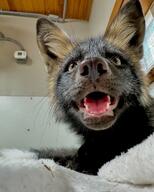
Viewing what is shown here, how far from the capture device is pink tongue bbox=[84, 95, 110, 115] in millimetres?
705

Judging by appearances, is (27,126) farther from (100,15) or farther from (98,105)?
(98,105)

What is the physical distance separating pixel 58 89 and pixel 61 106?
54 millimetres

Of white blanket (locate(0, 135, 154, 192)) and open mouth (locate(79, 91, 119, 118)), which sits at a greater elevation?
open mouth (locate(79, 91, 119, 118))

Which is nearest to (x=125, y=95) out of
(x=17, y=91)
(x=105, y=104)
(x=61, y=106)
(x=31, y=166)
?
(x=105, y=104)

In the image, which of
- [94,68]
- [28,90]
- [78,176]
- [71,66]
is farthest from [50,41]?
[28,90]

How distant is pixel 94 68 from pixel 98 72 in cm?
1

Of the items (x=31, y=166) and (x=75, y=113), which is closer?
(x=31, y=166)

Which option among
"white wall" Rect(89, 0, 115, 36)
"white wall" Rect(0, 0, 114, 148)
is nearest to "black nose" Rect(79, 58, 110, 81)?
"white wall" Rect(0, 0, 114, 148)

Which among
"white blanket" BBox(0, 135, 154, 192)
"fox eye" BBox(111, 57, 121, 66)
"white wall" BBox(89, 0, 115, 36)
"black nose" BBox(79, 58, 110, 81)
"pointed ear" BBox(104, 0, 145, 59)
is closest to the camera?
"white blanket" BBox(0, 135, 154, 192)

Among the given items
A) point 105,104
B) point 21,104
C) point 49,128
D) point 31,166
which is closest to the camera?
point 31,166

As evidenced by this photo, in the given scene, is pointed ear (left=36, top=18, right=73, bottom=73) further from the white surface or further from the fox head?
the white surface

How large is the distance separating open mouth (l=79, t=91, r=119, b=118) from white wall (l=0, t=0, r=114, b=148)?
635 millimetres

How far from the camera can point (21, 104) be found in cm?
187

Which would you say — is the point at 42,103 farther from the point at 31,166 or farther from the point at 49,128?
the point at 31,166
